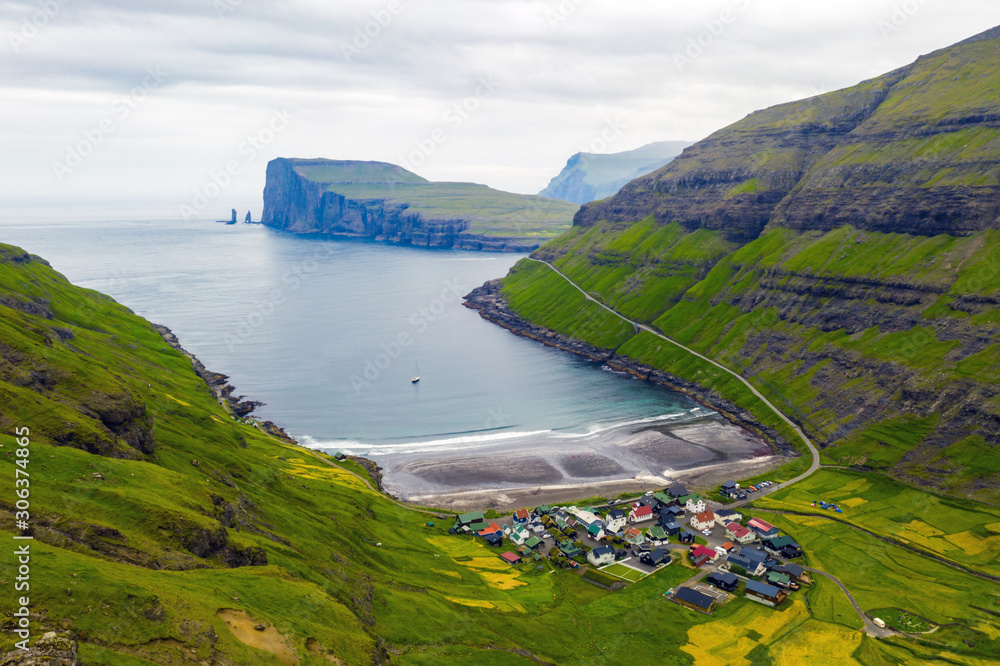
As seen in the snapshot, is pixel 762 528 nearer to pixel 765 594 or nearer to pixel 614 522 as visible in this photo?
pixel 765 594

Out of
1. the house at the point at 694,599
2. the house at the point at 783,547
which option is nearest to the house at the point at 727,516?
the house at the point at 783,547

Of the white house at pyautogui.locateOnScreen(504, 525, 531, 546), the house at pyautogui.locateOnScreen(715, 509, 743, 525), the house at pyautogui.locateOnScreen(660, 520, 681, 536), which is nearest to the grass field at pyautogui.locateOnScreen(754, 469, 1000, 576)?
the house at pyautogui.locateOnScreen(715, 509, 743, 525)

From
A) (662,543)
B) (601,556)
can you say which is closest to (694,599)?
(601,556)

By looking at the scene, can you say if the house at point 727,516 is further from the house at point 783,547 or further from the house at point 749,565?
the house at point 749,565

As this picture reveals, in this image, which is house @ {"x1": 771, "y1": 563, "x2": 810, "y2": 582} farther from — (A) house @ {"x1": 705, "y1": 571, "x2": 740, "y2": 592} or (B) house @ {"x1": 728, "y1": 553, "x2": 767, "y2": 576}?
(A) house @ {"x1": 705, "y1": 571, "x2": 740, "y2": 592}

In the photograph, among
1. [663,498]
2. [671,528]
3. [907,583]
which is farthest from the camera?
[663,498]
